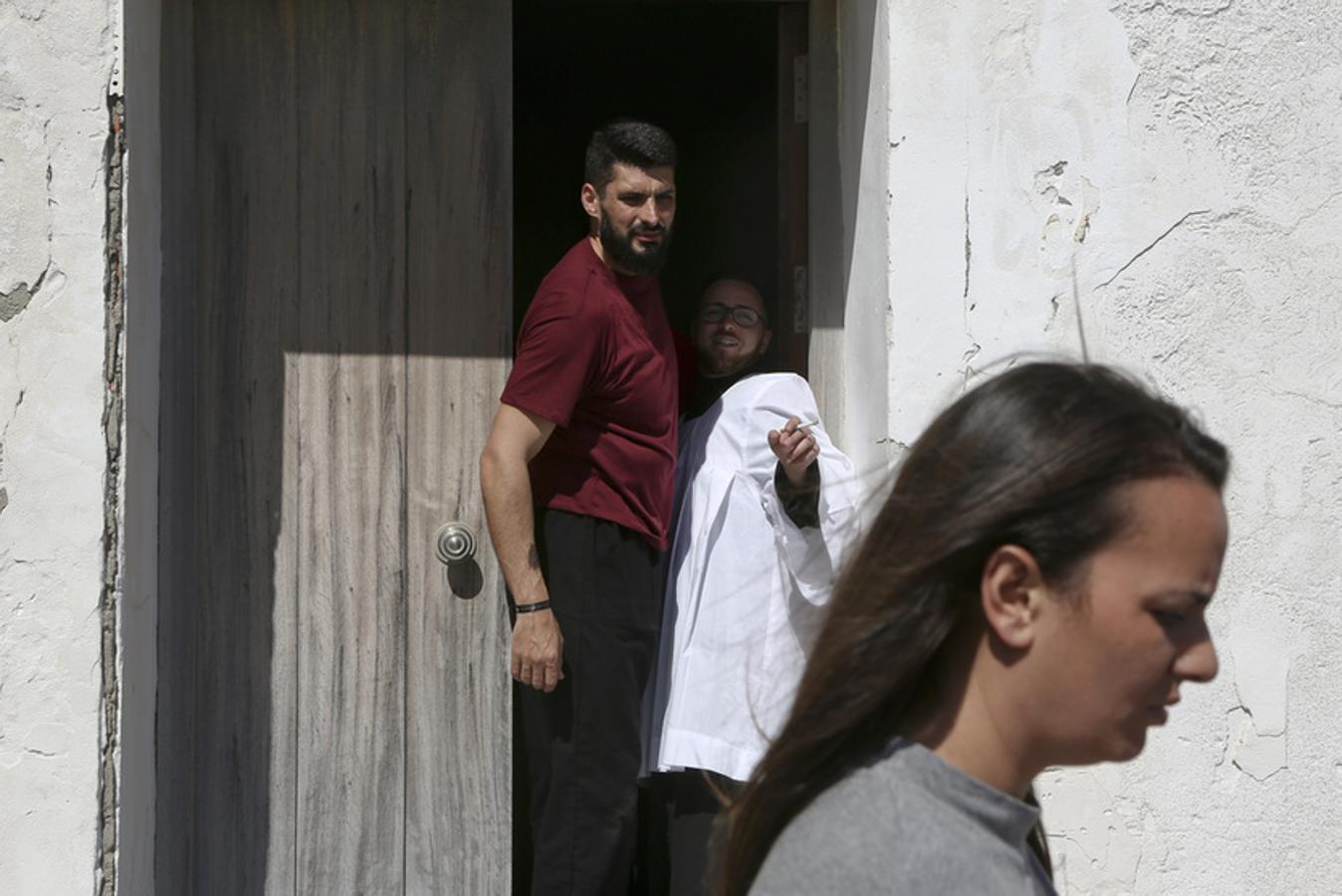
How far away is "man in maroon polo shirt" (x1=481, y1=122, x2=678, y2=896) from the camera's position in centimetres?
329

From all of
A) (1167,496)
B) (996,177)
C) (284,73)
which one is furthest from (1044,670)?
(284,73)

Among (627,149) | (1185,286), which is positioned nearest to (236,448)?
(627,149)

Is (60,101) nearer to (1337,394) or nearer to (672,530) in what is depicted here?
(672,530)

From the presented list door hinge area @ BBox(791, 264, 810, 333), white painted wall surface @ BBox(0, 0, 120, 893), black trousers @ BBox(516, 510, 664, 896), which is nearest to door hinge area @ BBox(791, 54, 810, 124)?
door hinge area @ BBox(791, 264, 810, 333)

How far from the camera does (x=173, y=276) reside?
11.2 ft

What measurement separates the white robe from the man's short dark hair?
1.71 feet

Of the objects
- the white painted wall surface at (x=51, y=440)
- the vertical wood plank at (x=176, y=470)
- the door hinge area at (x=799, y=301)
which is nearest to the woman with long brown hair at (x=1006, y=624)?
the white painted wall surface at (x=51, y=440)

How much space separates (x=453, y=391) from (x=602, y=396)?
1.16ft

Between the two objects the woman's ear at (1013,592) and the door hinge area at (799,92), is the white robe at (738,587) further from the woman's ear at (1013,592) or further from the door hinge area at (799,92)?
the woman's ear at (1013,592)

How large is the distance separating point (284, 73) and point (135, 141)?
1.43ft

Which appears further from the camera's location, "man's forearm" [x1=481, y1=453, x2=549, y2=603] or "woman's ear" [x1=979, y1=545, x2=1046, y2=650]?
"man's forearm" [x1=481, y1=453, x2=549, y2=603]

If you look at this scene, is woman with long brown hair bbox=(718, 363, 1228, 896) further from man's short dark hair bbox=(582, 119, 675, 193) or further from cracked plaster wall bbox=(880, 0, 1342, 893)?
man's short dark hair bbox=(582, 119, 675, 193)

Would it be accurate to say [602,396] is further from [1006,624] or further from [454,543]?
[1006,624]

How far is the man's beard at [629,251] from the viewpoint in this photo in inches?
136
